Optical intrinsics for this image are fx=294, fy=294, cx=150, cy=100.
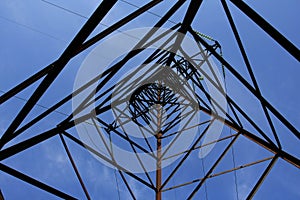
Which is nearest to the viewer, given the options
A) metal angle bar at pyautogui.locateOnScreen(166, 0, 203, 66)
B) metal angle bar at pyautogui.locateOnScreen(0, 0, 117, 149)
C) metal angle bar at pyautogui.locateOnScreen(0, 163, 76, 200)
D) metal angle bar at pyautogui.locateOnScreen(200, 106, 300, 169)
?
metal angle bar at pyautogui.locateOnScreen(0, 0, 117, 149)

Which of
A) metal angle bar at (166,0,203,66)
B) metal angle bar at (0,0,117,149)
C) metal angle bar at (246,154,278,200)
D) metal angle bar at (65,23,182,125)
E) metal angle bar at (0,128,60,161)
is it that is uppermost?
metal angle bar at (166,0,203,66)

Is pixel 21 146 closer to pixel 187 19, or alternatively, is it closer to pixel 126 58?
pixel 126 58

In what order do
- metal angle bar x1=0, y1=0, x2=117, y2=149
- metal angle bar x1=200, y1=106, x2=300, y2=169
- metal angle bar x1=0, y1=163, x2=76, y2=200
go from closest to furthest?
metal angle bar x1=0, y1=0, x2=117, y2=149, metal angle bar x1=0, y1=163, x2=76, y2=200, metal angle bar x1=200, y1=106, x2=300, y2=169

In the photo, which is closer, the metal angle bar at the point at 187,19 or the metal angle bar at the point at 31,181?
the metal angle bar at the point at 31,181

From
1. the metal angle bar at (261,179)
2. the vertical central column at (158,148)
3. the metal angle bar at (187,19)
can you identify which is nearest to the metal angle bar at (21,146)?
the vertical central column at (158,148)

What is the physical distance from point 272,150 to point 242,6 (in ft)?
14.9

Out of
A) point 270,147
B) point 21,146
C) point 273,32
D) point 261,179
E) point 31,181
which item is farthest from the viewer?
point 270,147

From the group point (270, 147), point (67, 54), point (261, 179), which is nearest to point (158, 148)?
point (270, 147)

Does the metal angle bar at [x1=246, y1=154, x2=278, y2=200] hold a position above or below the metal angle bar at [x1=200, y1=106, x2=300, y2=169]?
below

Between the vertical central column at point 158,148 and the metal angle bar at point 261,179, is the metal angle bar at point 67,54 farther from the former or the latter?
the vertical central column at point 158,148

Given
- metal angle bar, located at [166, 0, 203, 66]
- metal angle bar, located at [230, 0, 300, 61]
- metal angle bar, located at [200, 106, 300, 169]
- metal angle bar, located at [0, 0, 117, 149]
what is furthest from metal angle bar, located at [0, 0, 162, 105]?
metal angle bar, located at [200, 106, 300, 169]

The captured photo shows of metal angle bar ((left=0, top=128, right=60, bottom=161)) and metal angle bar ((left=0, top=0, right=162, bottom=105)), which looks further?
metal angle bar ((left=0, top=128, right=60, bottom=161))

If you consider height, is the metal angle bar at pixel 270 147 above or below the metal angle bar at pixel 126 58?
below

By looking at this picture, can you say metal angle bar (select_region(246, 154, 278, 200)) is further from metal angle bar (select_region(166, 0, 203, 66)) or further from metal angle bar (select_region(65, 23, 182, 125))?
metal angle bar (select_region(65, 23, 182, 125))
